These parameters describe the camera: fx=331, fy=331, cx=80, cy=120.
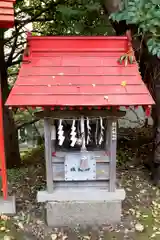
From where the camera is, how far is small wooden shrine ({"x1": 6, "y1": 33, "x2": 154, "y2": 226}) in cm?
383

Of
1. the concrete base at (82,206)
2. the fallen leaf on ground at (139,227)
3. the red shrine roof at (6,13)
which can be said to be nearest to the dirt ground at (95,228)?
the fallen leaf on ground at (139,227)

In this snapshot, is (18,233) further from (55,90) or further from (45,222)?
(55,90)

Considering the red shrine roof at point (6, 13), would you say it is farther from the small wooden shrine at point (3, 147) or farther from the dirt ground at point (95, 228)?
the dirt ground at point (95, 228)

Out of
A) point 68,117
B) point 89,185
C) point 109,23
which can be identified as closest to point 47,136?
point 68,117

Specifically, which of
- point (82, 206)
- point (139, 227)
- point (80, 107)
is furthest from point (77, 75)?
point (139, 227)

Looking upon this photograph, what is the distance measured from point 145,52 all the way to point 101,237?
3.05 meters

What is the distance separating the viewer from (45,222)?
15.3 ft

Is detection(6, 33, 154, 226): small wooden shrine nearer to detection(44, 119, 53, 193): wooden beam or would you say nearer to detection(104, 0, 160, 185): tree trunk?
detection(44, 119, 53, 193): wooden beam

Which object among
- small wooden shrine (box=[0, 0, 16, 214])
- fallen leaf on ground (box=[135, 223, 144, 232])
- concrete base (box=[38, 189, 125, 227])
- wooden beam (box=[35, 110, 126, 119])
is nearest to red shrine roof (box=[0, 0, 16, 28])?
small wooden shrine (box=[0, 0, 16, 214])

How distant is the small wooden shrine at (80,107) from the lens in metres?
3.83

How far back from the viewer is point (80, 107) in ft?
12.6

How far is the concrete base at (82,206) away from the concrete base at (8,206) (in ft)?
1.61

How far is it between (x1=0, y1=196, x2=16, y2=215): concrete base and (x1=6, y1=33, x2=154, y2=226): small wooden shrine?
498 mm

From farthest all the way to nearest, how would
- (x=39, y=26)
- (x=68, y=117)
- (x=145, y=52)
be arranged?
1. (x=39, y=26)
2. (x=145, y=52)
3. (x=68, y=117)
